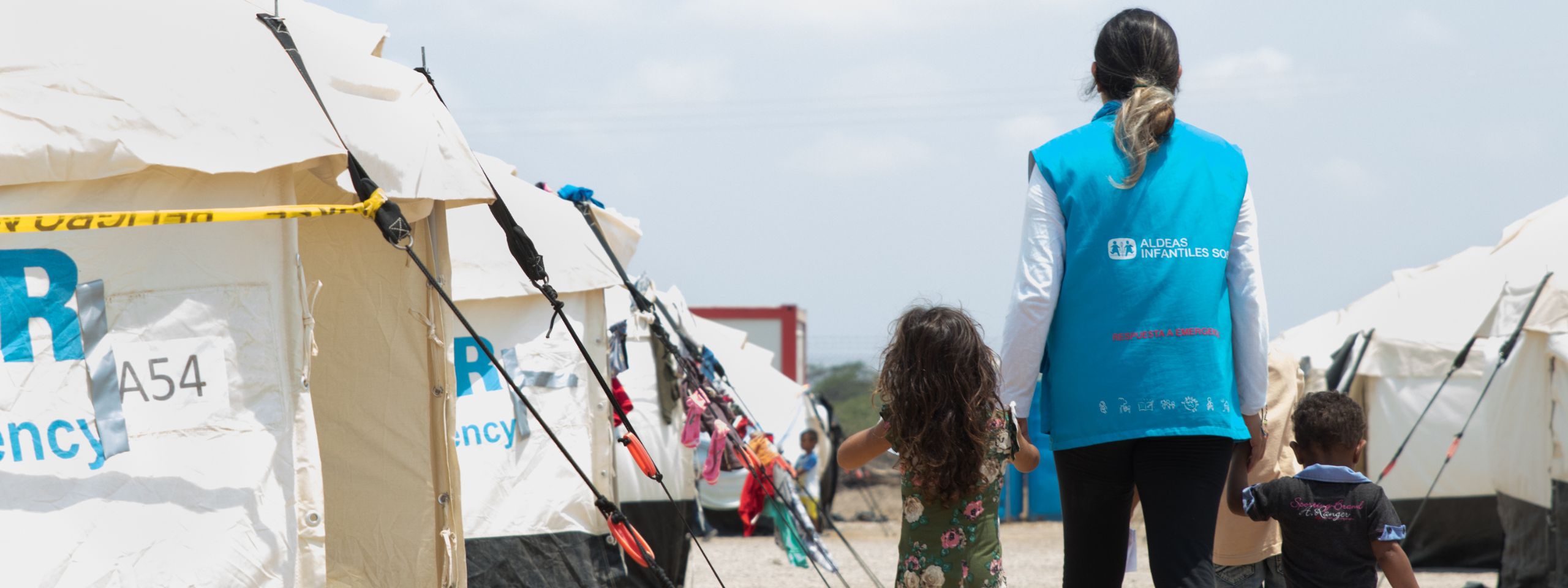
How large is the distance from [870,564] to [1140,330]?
9.66m

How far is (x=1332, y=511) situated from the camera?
3.61m

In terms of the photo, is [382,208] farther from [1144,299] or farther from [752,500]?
[752,500]

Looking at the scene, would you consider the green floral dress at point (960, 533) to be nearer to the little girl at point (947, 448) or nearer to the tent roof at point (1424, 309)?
the little girl at point (947, 448)

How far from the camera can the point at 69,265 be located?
120 inches

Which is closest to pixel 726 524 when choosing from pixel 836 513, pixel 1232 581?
pixel 836 513

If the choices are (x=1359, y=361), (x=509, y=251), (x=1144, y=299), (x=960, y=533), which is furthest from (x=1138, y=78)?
(x=1359, y=361)

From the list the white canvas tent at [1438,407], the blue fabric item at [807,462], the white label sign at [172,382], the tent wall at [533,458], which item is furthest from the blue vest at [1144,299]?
the blue fabric item at [807,462]

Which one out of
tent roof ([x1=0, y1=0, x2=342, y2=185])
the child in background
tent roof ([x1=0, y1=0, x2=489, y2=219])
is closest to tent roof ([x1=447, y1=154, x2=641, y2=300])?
tent roof ([x1=0, y1=0, x2=489, y2=219])

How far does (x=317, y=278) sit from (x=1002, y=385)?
2.39 metres

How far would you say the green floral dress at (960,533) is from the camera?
3311 millimetres

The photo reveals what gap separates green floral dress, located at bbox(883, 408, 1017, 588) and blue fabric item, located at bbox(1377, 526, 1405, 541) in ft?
3.41

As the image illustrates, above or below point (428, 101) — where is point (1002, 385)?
below

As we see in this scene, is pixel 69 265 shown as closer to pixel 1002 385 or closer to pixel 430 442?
pixel 430 442

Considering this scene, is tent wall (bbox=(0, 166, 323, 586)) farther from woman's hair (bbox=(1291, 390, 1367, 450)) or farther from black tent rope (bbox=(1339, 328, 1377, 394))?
black tent rope (bbox=(1339, 328, 1377, 394))
